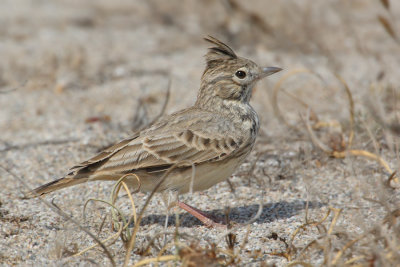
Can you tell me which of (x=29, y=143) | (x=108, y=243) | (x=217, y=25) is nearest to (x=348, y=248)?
(x=108, y=243)

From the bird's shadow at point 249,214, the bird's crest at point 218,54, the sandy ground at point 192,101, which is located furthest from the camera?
the bird's crest at point 218,54

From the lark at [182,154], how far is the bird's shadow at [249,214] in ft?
0.62

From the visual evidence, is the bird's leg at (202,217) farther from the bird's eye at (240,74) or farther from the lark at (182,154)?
the bird's eye at (240,74)

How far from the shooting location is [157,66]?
9.22 m

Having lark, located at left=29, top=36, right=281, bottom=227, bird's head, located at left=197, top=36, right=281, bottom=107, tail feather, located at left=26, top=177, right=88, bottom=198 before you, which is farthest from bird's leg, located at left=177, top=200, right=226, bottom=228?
bird's head, located at left=197, top=36, right=281, bottom=107

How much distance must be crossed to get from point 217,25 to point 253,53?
5.12 feet

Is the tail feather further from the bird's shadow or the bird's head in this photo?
the bird's head

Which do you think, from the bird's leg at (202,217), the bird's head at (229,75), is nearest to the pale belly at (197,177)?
the bird's leg at (202,217)

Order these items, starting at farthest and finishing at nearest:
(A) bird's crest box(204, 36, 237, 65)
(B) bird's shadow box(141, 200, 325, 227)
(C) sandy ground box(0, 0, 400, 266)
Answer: (A) bird's crest box(204, 36, 237, 65), (B) bird's shadow box(141, 200, 325, 227), (C) sandy ground box(0, 0, 400, 266)

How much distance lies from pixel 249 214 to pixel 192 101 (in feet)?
10.8

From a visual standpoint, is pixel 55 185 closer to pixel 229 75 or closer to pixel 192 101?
pixel 229 75

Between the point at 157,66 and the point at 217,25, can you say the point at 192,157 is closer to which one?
the point at 157,66

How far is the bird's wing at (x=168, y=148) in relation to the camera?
14.3 ft

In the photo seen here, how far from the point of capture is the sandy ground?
3.83 m
